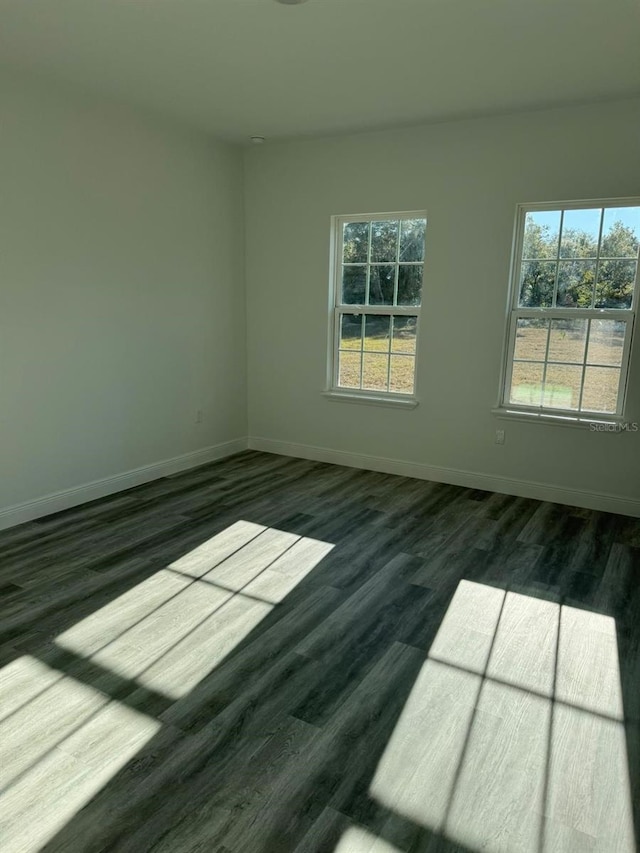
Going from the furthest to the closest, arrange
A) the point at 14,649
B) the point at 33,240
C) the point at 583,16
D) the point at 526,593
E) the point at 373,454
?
the point at 373,454
the point at 33,240
the point at 526,593
the point at 583,16
the point at 14,649

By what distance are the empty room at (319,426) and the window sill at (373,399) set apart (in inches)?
1.0

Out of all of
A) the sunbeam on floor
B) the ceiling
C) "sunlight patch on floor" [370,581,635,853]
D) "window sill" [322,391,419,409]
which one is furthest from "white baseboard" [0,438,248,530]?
"sunlight patch on floor" [370,581,635,853]

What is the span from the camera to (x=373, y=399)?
16.4 feet

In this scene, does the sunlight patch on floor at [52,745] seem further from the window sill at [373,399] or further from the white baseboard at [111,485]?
the window sill at [373,399]

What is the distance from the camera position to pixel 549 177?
4.02 m

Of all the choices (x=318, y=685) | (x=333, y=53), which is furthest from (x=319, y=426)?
(x=318, y=685)

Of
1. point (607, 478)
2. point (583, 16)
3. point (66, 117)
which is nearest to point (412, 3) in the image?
point (583, 16)

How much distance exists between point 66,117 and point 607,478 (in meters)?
4.38

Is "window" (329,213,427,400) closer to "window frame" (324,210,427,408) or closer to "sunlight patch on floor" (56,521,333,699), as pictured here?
"window frame" (324,210,427,408)

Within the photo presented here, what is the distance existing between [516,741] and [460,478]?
9.30 ft

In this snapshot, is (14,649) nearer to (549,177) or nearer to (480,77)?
(480,77)

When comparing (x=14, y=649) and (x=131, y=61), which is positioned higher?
(x=131, y=61)

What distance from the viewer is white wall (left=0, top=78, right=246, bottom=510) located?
3598 millimetres

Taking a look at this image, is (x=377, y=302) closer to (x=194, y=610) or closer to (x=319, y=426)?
(x=319, y=426)
